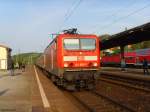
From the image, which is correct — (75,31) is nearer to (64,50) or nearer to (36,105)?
(64,50)

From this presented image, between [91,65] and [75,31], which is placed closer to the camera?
[91,65]

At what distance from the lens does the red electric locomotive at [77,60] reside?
778 inches

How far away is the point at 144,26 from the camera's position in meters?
30.6

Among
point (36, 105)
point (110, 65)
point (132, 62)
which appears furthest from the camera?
point (110, 65)

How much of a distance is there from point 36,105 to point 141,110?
3964 millimetres

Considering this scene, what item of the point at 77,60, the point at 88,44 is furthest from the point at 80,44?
the point at 77,60

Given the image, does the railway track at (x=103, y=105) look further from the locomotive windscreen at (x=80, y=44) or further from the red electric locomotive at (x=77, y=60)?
the locomotive windscreen at (x=80, y=44)

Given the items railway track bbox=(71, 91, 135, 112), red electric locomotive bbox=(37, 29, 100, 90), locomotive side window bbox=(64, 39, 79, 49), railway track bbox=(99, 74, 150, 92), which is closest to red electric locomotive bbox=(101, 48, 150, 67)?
railway track bbox=(99, 74, 150, 92)

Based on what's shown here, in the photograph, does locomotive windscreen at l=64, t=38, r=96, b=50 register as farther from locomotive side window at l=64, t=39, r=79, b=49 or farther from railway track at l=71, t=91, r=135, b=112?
railway track at l=71, t=91, r=135, b=112

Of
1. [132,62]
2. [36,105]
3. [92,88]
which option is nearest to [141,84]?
[92,88]

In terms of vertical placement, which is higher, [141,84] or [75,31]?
[75,31]

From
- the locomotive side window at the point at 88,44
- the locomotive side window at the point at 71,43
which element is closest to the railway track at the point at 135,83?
the locomotive side window at the point at 88,44

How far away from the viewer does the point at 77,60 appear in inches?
786

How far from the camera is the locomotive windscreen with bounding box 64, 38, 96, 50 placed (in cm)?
2025
